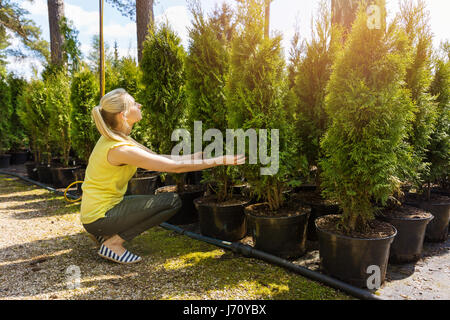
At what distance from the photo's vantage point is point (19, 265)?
3.33 meters

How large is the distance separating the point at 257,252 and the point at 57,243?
266cm

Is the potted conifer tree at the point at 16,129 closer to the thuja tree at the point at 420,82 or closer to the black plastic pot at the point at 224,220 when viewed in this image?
the black plastic pot at the point at 224,220

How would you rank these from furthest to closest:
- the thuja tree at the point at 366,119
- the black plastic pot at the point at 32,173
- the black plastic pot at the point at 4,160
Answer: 1. the black plastic pot at the point at 4,160
2. the black plastic pot at the point at 32,173
3. the thuja tree at the point at 366,119

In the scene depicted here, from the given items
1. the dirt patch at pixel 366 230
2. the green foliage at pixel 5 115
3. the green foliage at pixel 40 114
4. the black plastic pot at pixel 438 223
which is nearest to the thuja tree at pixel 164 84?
the dirt patch at pixel 366 230

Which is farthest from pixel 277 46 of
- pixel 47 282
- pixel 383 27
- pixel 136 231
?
pixel 47 282

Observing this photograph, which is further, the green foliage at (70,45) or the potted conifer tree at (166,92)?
the green foliage at (70,45)

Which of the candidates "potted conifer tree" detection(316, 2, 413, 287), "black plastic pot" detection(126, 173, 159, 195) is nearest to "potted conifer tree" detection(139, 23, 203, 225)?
"black plastic pot" detection(126, 173, 159, 195)

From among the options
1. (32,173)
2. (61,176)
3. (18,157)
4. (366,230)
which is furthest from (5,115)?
(366,230)

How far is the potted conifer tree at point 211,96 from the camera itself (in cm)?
403

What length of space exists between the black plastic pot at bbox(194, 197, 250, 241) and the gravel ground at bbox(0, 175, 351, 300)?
9.6 inches

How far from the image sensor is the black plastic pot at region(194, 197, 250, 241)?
393 cm

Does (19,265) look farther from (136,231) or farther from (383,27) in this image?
(383,27)

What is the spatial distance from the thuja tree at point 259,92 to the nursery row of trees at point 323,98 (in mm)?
12

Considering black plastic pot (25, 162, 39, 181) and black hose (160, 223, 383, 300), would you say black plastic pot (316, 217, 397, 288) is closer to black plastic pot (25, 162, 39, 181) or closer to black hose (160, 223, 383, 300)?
black hose (160, 223, 383, 300)
